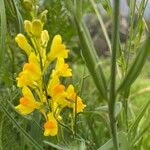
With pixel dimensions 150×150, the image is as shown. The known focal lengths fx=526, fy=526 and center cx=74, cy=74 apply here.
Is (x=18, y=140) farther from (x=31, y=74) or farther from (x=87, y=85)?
(x=87, y=85)

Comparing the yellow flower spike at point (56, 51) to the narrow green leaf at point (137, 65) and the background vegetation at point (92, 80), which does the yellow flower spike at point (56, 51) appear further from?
the narrow green leaf at point (137, 65)

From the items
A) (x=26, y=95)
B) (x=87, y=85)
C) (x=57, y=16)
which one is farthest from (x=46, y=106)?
(x=87, y=85)

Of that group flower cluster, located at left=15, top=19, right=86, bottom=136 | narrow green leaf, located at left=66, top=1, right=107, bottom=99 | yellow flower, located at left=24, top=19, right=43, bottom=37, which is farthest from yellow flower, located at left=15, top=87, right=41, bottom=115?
narrow green leaf, located at left=66, top=1, right=107, bottom=99

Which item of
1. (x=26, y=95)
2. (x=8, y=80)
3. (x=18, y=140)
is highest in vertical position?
(x=26, y=95)

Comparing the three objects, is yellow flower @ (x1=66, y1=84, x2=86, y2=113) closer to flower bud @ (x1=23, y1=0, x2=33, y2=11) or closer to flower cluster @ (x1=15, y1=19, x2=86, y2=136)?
flower cluster @ (x1=15, y1=19, x2=86, y2=136)

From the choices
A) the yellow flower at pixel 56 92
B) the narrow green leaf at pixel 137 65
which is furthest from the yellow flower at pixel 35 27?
the narrow green leaf at pixel 137 65

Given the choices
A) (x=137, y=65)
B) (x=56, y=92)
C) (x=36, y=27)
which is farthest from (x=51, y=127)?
(x=137, y=65)
